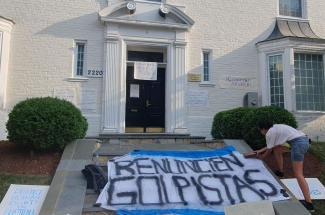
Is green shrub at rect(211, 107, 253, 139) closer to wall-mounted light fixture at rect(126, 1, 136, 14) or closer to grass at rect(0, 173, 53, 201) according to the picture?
grass at rect(0, 173, 53, 201)

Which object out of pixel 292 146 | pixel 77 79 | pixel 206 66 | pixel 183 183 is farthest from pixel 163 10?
pixel 183 183

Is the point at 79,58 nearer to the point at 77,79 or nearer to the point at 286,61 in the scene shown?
the point at 77,79

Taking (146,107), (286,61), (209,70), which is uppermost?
(286,61)

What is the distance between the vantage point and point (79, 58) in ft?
32.1

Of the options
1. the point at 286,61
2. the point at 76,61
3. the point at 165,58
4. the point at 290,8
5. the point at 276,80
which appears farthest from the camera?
the point at 290,8

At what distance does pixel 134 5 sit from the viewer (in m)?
9.71

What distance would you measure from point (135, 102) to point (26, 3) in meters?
4.94

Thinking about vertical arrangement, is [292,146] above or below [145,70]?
below

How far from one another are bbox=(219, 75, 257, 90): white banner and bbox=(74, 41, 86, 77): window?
5.02 meters

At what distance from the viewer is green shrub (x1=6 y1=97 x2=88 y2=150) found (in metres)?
5.75

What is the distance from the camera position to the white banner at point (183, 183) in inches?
176

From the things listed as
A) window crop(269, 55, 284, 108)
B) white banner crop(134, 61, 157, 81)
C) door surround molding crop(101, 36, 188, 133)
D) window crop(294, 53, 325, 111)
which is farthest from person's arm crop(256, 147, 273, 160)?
window crop(294, 53, 325, 111)

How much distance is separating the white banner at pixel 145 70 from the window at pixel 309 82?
5.36 m

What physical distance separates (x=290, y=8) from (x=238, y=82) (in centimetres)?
408
